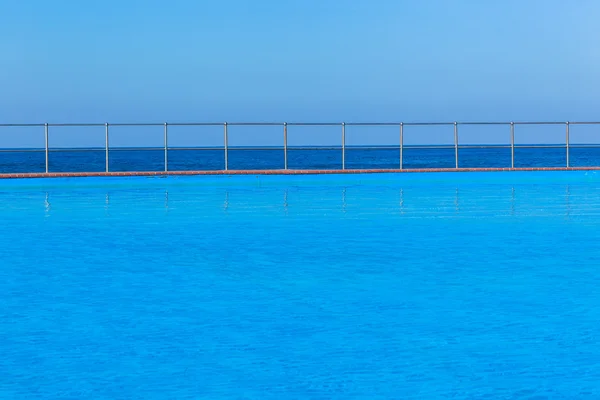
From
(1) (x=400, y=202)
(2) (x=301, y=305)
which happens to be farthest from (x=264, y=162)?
(2) (x=301, y=305)

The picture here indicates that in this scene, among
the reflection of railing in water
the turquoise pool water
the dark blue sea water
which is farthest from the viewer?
the dark blue sea water

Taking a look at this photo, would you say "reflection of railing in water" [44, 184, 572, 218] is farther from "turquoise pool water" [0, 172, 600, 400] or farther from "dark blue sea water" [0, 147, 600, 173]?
"dark blue sea water" [0, 147, 600, 173]

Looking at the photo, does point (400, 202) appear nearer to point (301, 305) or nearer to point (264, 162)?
point (301, 305)

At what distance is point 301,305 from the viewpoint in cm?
420

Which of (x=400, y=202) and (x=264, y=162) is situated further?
(x=264, y=162)

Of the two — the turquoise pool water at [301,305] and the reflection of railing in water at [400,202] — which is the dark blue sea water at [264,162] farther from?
the turquoise pool water at [301,305]

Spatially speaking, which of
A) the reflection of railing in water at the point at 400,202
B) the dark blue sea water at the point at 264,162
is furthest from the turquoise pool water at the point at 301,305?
the dark blue sea water at the point at 264,162

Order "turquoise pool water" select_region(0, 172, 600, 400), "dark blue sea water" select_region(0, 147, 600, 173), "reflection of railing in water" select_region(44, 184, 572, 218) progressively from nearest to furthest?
1. "turquoise pool water" select_region(0, 172, 600, 400)
2. "reflection of railing in water" select_region(44, 184, 572, 218)
3. "dark blue sea water" select_region(0, 147, 600, 173)

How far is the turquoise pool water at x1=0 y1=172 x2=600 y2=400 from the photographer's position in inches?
118

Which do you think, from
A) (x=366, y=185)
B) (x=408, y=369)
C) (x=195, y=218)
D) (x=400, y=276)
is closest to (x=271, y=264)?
(x=400, y=276)

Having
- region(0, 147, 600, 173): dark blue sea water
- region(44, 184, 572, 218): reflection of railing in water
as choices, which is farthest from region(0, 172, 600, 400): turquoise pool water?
region(0, 147, 600, 173): dark blue sea water

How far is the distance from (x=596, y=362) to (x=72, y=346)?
6.25 ft

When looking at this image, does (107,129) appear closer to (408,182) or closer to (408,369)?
(408,182)

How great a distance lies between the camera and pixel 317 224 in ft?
25.5
